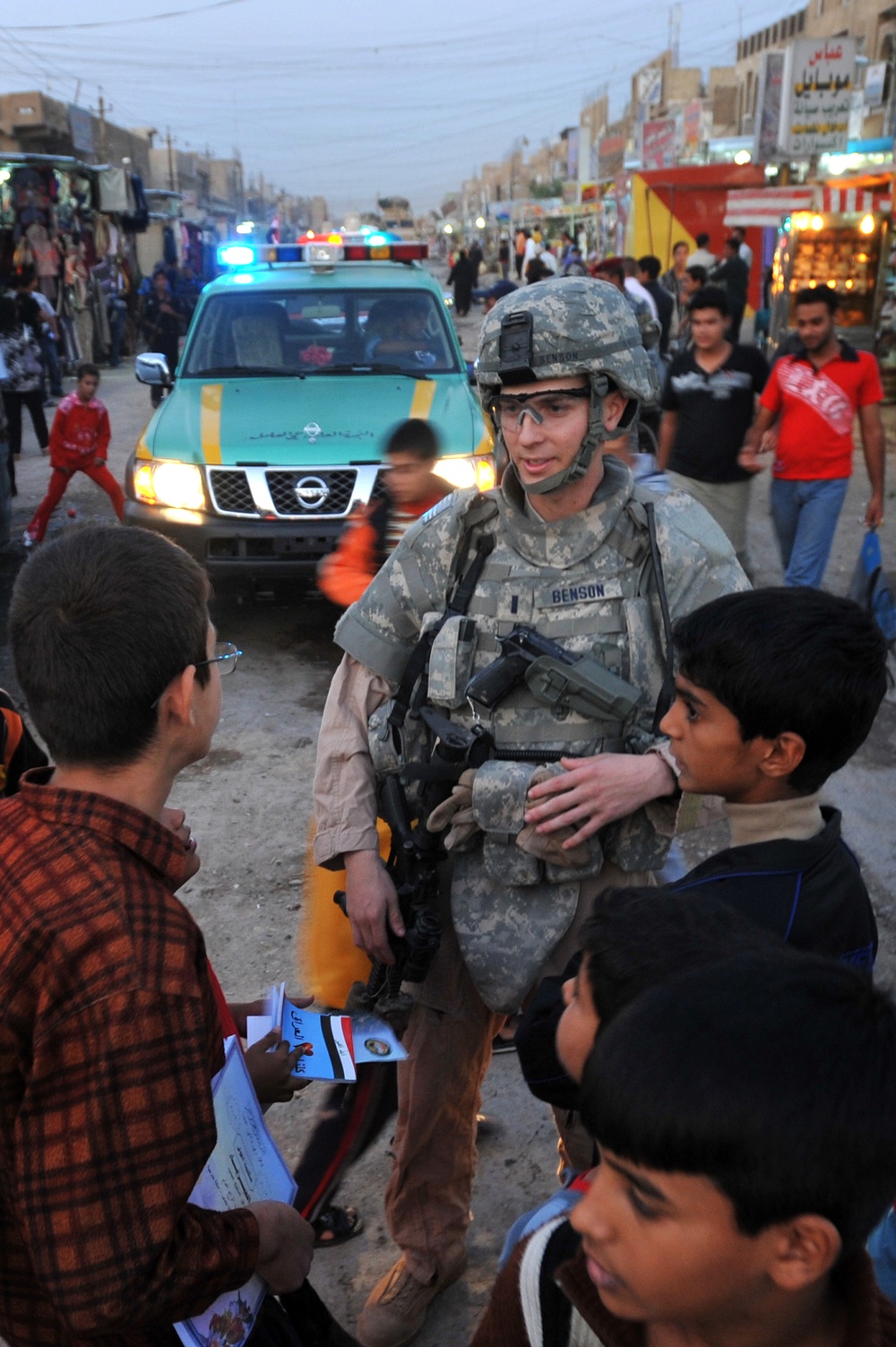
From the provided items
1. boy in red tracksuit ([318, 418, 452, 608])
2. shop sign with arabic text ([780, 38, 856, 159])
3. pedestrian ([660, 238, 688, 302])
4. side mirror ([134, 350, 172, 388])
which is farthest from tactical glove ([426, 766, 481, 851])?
shop sign with arabic text ([780, 38, 856, 159])

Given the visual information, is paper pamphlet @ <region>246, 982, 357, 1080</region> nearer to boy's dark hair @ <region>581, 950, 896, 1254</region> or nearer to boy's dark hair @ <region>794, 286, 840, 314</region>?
boy's dark hair @ <region>581, 950, 896, 1254</region>

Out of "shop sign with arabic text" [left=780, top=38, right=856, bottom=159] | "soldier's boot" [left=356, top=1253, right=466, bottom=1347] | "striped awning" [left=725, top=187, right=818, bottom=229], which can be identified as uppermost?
"shop sign with arabic text" [left=780, top=38, right=856, bottom=159]

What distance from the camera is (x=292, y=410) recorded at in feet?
20.0

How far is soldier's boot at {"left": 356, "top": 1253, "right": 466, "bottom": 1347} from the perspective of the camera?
2215 millimetres

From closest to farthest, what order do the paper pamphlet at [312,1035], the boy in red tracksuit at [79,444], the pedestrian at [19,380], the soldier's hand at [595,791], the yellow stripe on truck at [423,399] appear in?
the paper pamphlet at [312,1035], the soldier's hand at [595,791], the yellow stripe on truck at [423,399], the boy in red tracksuit at [79,444], the pedestrian at [19,380]

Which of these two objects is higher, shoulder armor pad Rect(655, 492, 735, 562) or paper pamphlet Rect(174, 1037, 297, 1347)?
shoulder armor pad Rect(655, 492, 735, 562)

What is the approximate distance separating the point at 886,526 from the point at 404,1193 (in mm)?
7480

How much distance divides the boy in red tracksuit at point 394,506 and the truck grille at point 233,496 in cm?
Answer: 192

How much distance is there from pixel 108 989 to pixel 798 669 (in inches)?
39.4

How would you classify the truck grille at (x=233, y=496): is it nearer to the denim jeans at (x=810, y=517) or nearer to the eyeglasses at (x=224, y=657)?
the denim jeans at (x=810, y=517)

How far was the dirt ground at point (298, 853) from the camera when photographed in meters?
2.52

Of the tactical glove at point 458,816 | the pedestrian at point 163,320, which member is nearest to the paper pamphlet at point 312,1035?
the tactical glove at point 458,816

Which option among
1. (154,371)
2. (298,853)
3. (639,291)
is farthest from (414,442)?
(639,291)

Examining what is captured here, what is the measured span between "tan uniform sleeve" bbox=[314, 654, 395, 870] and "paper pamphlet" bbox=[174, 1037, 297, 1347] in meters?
0.66
